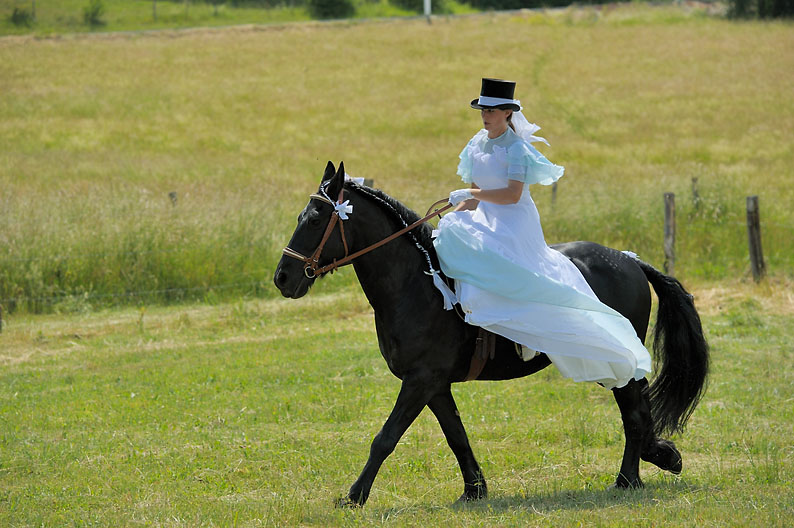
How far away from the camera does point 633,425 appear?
19.4 ft

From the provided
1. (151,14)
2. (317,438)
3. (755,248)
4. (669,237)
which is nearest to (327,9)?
(151,14)

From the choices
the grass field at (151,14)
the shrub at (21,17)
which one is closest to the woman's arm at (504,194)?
the grass field at (151,14)

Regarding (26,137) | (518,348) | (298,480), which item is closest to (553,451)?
(518,348)

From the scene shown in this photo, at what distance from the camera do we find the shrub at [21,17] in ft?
163

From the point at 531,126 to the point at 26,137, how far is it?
2970cm

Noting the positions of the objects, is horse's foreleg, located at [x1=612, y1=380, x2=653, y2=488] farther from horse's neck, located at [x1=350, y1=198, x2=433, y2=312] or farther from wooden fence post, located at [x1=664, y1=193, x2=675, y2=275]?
wooden fence post, located at [x1=664, y1=193, x2=675, y2=275]

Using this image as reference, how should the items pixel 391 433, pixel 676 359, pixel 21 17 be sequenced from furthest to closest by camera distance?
pixel 21 17
pixel 676 359
pixel 391 433

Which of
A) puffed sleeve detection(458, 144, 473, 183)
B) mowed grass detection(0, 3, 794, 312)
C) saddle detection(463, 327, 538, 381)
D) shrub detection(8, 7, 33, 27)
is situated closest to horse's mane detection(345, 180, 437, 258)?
puffed sleeve detection(458, 144, 473, 183)

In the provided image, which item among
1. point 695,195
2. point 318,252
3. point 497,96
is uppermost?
point 497,96

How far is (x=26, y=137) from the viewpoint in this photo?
31516mm

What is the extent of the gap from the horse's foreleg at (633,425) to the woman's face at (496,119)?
6.24 feet

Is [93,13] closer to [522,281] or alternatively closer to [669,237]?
[669,237]

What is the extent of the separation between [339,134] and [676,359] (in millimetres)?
29375

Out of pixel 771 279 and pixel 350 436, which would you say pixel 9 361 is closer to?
pixel 350 436
